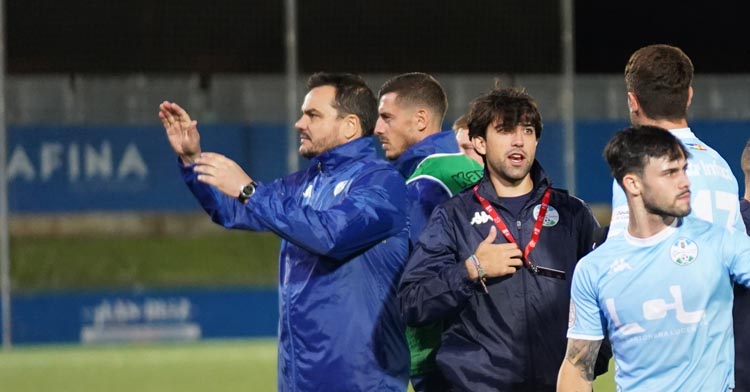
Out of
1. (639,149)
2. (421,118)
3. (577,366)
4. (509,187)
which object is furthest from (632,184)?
(421,118)

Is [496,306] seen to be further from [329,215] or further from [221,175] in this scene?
[221,175]

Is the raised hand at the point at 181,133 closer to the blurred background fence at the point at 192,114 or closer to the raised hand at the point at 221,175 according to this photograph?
the raised hand at the point at 221,175

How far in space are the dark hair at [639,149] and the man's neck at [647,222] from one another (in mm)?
111

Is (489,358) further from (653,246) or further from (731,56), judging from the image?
(731,56)

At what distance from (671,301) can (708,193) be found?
0.57m

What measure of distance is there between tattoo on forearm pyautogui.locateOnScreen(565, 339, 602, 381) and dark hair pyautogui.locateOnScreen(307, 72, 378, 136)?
4.66ft

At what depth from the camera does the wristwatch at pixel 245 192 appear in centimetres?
459

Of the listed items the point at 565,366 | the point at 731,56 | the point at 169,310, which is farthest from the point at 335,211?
the point at 731,56

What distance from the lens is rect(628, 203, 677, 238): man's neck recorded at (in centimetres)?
404

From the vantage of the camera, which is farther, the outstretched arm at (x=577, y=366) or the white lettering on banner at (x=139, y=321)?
the white lettering on banner at (x=139, y=321)

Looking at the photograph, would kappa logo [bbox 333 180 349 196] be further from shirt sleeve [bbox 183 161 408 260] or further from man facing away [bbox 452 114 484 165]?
man facing away [bbox 452 114 484 165]

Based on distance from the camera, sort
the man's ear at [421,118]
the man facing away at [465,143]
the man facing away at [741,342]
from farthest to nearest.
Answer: the man facing away at [465,143], the man's ear at [421,118], the man facing away at [741,342]

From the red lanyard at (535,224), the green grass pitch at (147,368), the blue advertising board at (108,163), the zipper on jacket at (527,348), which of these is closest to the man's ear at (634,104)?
the red lanyard at (535,224)

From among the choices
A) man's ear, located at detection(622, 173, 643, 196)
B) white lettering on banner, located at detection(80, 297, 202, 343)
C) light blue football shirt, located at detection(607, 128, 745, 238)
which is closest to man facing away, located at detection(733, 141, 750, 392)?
light blue football shirt, located at detection(607, 128, 745, 238)
